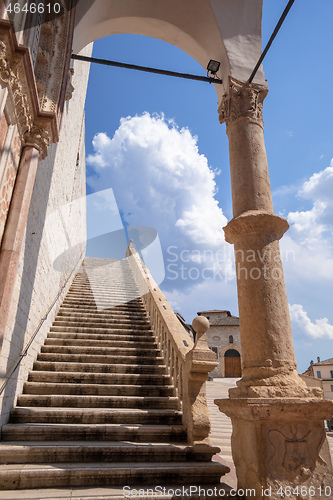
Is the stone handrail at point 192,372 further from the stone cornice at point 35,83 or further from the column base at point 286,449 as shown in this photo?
the stone cornice at point 35,83

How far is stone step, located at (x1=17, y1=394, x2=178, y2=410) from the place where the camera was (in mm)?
4340

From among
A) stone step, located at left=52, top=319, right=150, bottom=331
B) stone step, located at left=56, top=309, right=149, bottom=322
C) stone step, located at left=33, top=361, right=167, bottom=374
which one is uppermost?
stone step, located at left=56, top=309, right=149, bottom=322

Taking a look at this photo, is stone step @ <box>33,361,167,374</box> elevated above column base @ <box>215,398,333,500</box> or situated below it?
above

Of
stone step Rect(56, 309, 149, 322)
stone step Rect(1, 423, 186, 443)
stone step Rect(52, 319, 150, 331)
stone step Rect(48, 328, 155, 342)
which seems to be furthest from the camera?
stone step Rect(56, 309, 149, 322)

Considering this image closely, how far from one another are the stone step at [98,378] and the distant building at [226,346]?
25.0m

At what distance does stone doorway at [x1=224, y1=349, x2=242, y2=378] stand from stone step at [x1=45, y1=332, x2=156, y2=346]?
24590 millimetres

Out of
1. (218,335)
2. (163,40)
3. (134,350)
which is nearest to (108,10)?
(163,40)

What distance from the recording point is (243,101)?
413 cm

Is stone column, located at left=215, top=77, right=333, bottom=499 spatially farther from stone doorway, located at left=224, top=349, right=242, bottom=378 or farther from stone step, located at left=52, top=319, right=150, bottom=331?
stone doorway, located at left=224, top=349, right=242, bottom=378

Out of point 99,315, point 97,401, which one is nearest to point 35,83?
point 97,401

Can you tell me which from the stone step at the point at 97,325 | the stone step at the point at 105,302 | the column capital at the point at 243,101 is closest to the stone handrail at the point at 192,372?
the stone step at the point at 97,325

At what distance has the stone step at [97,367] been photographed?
509 centimetres

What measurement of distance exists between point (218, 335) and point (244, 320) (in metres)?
28.4

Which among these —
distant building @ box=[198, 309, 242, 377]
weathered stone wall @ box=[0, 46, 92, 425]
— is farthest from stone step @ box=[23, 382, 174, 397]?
distant building @ box=[198, 309, 242, 377]
